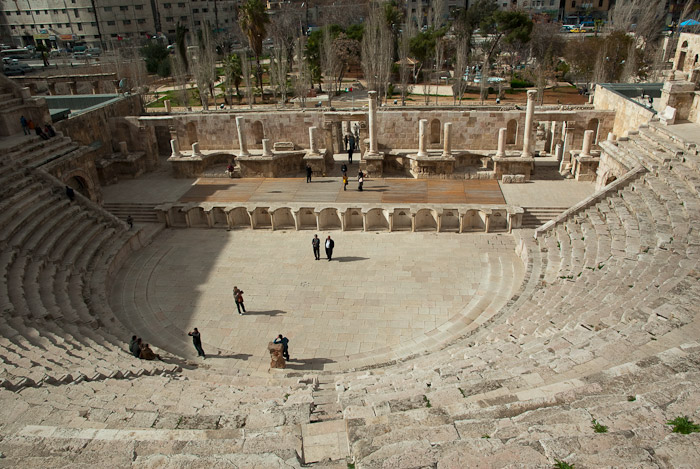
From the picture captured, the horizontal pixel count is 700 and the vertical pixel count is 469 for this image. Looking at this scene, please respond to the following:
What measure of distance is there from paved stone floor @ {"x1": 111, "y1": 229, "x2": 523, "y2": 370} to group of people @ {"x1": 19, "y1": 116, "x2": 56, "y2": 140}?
7.18m

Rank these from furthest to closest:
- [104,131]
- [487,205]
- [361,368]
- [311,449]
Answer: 1. [104,131]
2. [487,205]
3. [361,368]
4. [311,449]

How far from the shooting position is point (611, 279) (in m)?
12.7

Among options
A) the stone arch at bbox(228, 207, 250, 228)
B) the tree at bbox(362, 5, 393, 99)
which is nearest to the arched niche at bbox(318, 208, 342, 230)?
the stone arch at bbox(228, 207, 250, 228)

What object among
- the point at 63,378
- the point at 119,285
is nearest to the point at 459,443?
the point at 63,378

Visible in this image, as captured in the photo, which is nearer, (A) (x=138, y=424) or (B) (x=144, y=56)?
(A) (x=138, y=424)

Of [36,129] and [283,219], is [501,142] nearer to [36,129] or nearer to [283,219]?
[283,219]

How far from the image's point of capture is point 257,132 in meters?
29.3

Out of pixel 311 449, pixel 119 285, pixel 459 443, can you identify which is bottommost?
pixel 119 285

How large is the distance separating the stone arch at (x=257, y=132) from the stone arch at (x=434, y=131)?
380 inches

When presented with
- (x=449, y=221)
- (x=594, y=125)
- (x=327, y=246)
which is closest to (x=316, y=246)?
(x=327, y=246)

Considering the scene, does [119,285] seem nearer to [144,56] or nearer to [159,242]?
[159,242]

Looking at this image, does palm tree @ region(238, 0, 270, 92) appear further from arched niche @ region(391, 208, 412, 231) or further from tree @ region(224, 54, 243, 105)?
arched niche @ region(391, 208, 412, 231)

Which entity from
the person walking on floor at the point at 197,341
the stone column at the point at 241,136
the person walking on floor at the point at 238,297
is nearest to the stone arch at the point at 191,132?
the stone column at the point at 241,136

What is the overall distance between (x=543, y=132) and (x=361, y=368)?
26.2 metres
